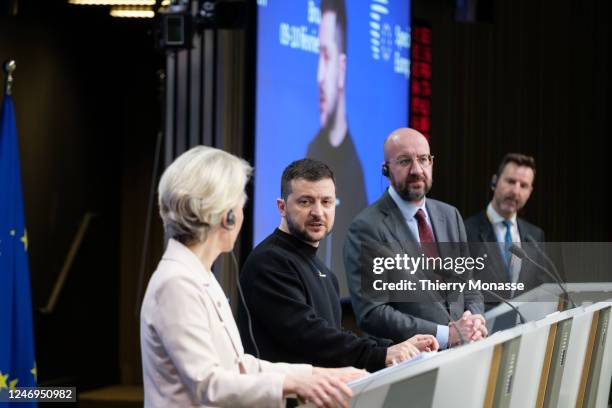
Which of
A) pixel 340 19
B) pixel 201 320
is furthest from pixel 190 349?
pixel 340 19

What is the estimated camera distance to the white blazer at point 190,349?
210cm

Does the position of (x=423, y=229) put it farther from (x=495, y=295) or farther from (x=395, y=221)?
(x=495, y=295)

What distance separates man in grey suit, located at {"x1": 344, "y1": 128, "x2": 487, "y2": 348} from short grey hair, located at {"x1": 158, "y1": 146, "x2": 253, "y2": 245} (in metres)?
1.21

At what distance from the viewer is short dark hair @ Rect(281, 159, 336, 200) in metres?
3.12

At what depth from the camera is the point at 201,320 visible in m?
2.15

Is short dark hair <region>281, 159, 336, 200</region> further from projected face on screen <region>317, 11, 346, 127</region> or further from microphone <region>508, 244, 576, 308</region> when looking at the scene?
projected face on screen <region>317, 11, 346, 127</region>

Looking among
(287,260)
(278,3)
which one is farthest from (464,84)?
(287,260)

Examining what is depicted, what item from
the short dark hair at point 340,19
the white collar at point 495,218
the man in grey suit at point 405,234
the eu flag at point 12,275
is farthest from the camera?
the short dark hair at point 340,19

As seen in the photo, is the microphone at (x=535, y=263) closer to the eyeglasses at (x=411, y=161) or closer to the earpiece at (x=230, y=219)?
the eyeglasses at (x=411, y=161)

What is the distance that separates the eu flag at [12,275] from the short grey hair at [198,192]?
2875 millimetres

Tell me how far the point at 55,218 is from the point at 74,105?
87 centimetres

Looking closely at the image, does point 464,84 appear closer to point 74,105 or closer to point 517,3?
point 517,3

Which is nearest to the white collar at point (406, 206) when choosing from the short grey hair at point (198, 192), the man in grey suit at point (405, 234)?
the man in grey suit at point (405, 234)

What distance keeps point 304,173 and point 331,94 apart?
2.80 m
